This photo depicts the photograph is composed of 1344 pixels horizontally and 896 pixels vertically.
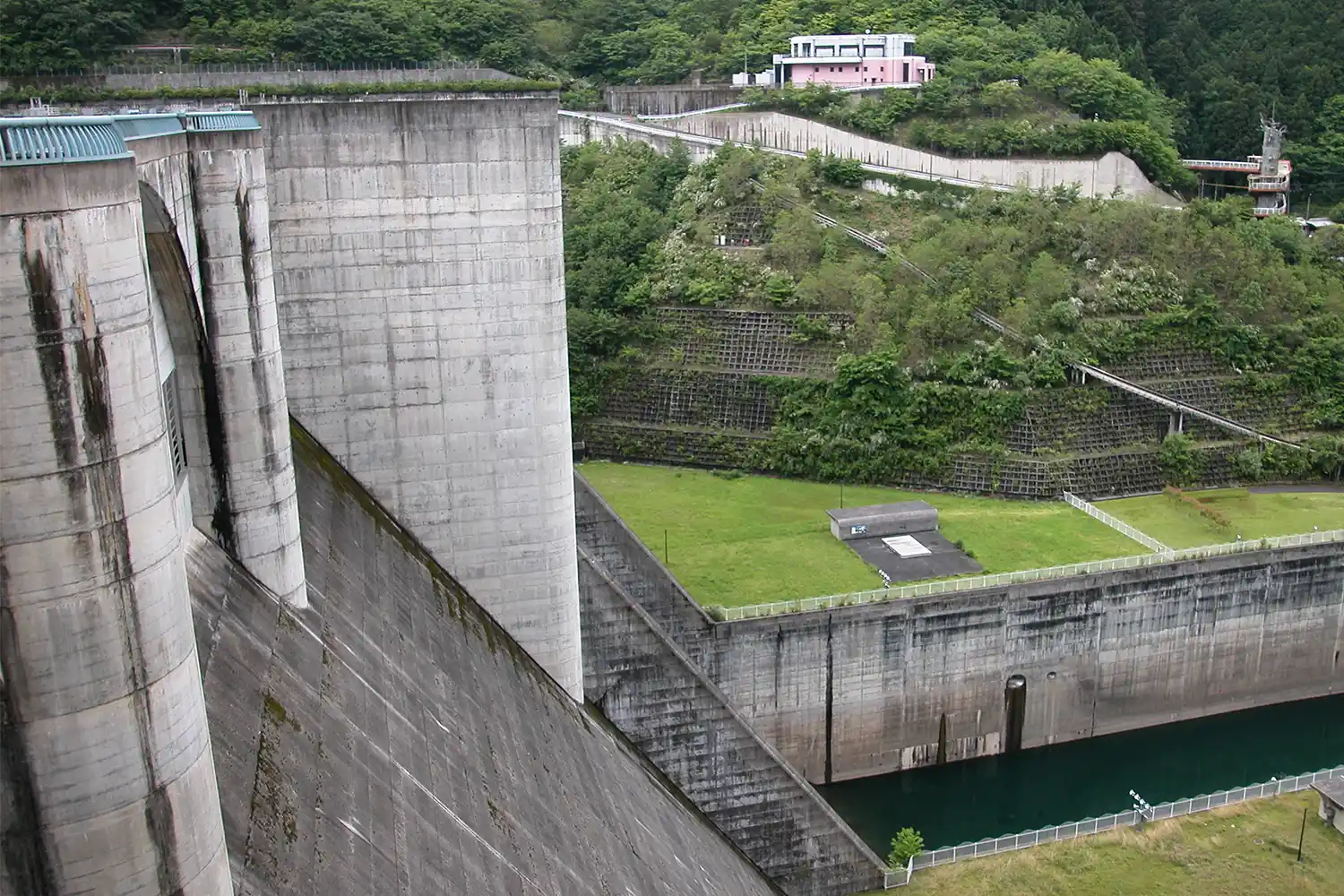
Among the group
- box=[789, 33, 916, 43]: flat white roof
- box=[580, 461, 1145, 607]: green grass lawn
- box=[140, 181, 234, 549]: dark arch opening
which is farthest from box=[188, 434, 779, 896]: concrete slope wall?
box=[789, 33, 916, 43]: flat white roof

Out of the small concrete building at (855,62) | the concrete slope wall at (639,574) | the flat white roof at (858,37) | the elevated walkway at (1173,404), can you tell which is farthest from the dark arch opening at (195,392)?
the flat white roof at (858,37)

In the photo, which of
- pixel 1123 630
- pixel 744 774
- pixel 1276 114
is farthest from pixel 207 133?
pixel 1276 114

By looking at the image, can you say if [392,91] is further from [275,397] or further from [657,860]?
[657,860]

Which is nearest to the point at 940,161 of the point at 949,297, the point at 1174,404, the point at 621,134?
the point at 949,297

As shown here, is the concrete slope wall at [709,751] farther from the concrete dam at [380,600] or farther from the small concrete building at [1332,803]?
the small concrete building at [1332,803]

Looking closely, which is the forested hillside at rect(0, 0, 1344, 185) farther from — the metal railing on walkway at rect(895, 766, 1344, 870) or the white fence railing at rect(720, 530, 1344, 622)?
the metal railing on walkway at rect(895, 766, 1344, 870)

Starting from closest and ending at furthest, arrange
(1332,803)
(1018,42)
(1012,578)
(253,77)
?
(253,77), (1332,803), (1012,578), (1018,42)

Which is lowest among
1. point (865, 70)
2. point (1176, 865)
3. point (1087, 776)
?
point (1087, 776)

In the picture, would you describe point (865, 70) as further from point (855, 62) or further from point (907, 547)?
point (907, 547)
